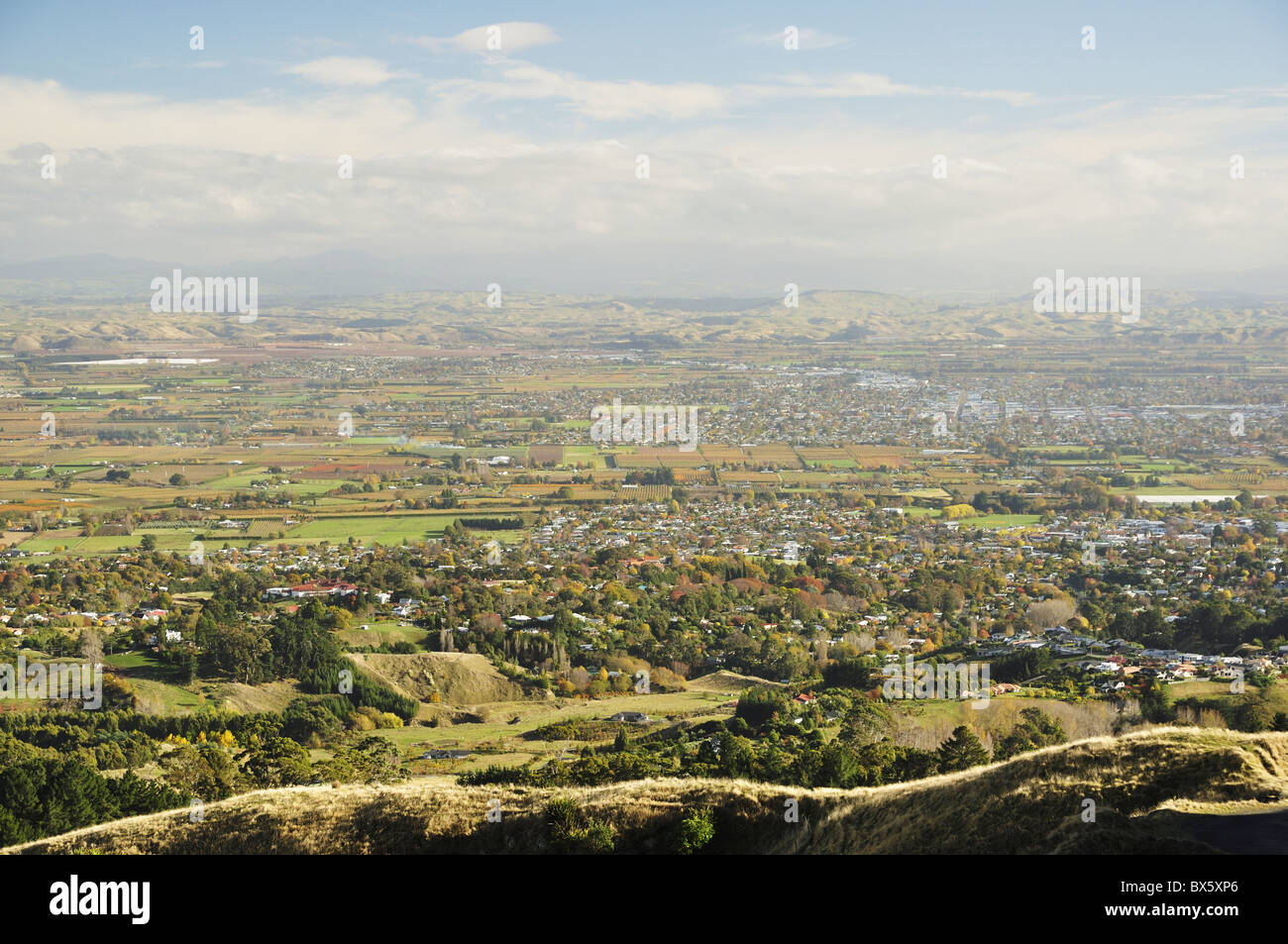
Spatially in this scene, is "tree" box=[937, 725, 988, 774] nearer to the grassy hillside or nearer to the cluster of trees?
the cluster of trees

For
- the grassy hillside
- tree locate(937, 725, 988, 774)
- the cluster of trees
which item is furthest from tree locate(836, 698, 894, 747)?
the grassy hillside

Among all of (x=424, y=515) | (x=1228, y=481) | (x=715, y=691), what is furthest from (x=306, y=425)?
(x=1228, y=481)

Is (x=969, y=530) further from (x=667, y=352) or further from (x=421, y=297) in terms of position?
(x=421, y=297)
